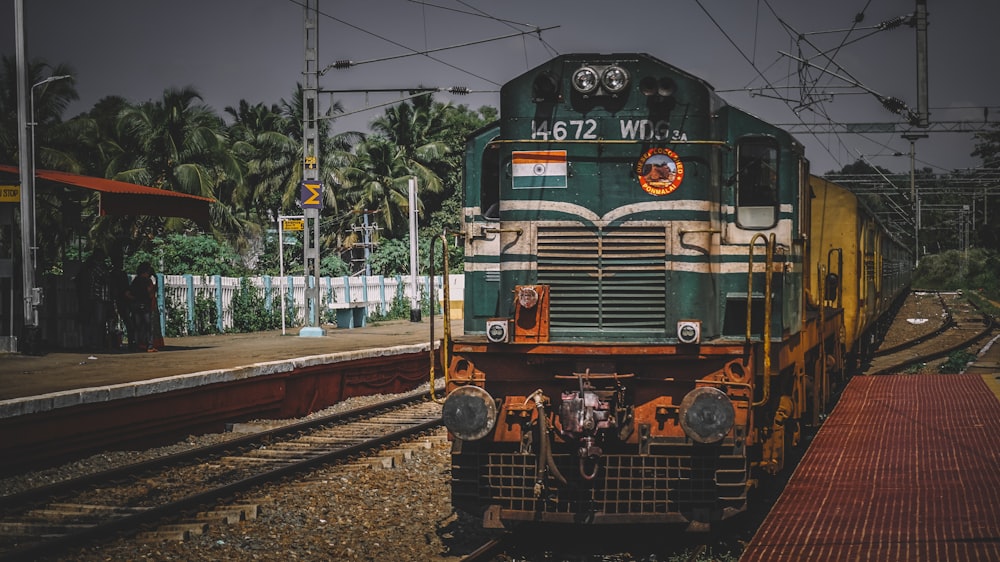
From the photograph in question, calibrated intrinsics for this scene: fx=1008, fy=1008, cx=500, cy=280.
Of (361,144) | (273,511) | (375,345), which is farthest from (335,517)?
(361,144)

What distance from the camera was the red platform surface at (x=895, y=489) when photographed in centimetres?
629

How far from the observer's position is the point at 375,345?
65.2ft

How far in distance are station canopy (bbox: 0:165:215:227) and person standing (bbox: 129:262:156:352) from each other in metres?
1.17

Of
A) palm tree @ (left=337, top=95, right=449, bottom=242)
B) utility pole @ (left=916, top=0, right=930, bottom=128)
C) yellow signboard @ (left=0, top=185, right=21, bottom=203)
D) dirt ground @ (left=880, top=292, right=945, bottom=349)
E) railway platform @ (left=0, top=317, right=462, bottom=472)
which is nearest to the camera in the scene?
railway platform @ (left=0, top=317, right=462, bottom=472)

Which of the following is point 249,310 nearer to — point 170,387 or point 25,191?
point 25,191

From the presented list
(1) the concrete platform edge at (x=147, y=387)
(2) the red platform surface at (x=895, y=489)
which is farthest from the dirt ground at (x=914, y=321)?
(1) the concrete platform edge at (x=147, y=387)

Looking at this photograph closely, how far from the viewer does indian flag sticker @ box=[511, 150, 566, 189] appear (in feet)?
25.0

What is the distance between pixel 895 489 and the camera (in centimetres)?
803

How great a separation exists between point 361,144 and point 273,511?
144ft

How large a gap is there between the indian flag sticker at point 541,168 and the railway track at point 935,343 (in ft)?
47.9

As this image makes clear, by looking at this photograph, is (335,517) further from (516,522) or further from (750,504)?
(750,504)

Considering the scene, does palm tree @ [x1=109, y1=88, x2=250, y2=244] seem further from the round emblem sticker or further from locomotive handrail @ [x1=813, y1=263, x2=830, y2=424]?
the round emblem sticker

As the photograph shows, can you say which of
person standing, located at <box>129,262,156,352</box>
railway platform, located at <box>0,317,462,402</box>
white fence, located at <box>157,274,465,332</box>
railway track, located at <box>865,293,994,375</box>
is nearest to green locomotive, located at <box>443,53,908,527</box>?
railway platform, located at <box>0,317,462,402</box>

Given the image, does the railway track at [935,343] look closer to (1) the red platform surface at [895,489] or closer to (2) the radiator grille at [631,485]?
(1) the red platform surface at [895,489]
